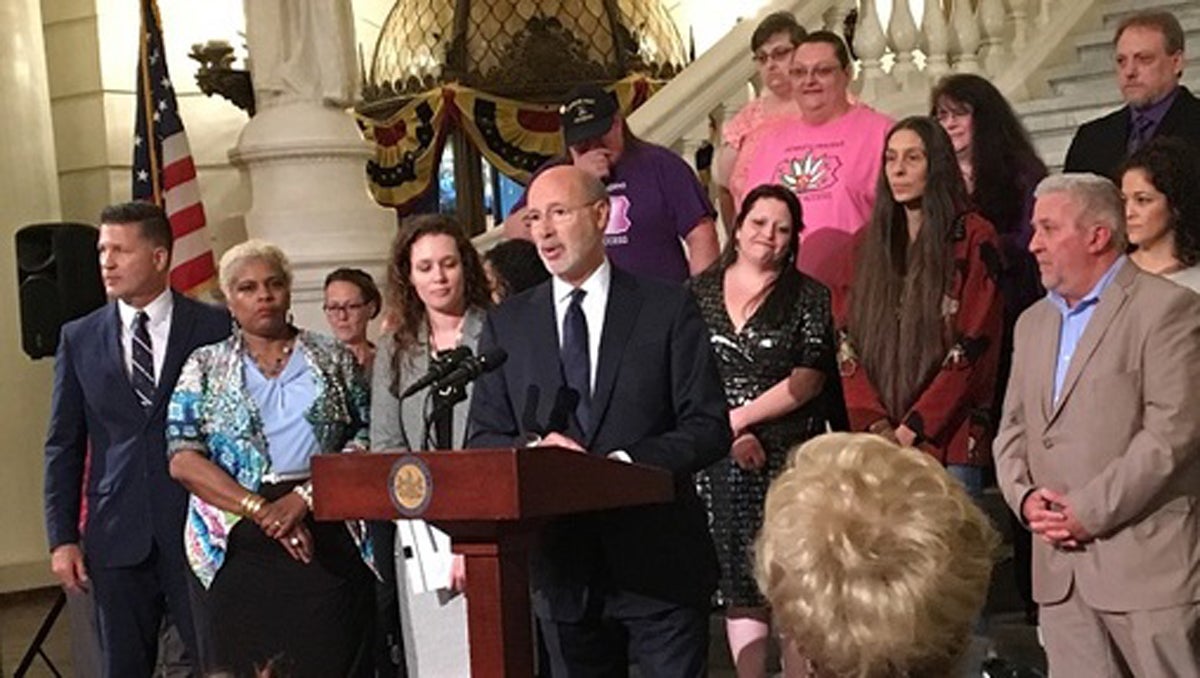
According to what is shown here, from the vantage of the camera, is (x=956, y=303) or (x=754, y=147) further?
(x=754, y=147)

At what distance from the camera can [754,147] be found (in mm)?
6273

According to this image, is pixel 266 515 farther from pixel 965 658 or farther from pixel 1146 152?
pixel 965 658

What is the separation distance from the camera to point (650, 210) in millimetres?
5887

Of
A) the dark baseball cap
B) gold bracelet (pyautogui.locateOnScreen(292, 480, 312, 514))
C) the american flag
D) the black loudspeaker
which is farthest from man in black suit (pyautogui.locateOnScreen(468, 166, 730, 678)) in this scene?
the american flag

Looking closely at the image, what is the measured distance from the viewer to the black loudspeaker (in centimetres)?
664

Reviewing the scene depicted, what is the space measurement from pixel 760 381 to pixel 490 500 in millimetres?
1806

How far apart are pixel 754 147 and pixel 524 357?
7.40ft

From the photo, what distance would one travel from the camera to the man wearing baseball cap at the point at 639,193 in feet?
19.1

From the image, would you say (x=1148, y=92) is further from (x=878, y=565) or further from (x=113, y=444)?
(x=878, y=565)

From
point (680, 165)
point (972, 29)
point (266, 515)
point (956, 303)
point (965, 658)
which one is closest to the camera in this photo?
point (965, 658)

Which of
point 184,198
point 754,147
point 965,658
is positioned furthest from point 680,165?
point 965,658

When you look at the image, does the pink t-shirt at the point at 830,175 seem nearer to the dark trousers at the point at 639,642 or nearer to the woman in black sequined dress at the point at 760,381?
the woman in black sequined dress at the point at 760,381

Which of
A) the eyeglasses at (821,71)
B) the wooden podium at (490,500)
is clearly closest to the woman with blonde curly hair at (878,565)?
the wooden podium at (490,500)

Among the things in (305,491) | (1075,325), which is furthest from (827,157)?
(305,491)
